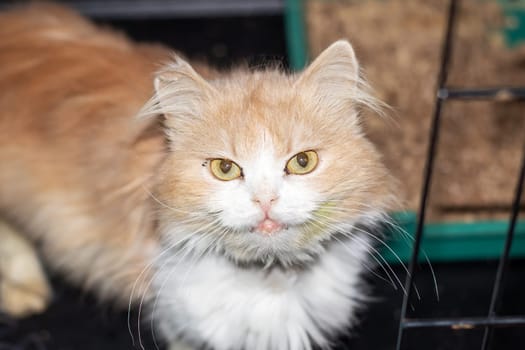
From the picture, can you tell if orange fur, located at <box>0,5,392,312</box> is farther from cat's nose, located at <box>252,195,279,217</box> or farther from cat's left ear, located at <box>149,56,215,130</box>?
cat's nose, located at <box>252,195,279,217</box>

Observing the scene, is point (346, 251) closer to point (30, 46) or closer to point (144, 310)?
point (144, 310)

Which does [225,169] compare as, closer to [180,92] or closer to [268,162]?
[268,162]

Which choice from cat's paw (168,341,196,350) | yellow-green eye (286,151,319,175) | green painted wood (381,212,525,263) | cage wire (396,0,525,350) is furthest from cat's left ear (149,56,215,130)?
green painted wood (381,212,525,263)

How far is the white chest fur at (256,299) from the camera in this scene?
1.63 m

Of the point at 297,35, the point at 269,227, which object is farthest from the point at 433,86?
the point at 269,227

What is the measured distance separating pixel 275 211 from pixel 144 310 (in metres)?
0.78

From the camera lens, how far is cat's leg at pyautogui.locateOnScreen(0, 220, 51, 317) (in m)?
2.28

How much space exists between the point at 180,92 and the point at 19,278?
1.15 m

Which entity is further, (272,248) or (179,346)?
(179,346)

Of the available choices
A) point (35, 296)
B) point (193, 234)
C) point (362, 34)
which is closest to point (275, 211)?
point (193, 234)

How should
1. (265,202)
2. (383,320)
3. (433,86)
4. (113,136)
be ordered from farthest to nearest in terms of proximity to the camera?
(433,86) → (383,320) → (113,136) → (265,202)

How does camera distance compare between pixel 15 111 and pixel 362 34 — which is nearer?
pixel 15 111

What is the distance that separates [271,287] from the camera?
1645mm

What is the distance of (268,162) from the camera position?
4.50 feet
